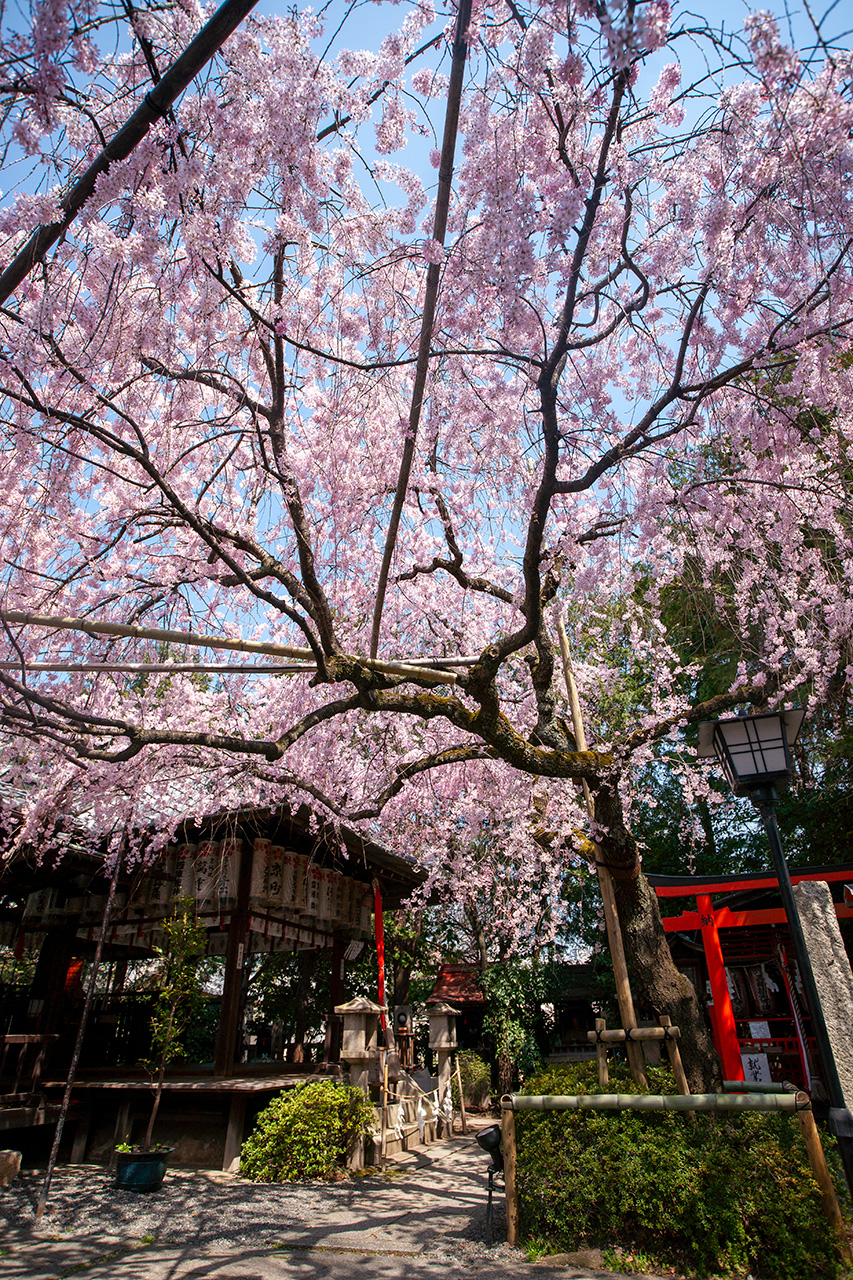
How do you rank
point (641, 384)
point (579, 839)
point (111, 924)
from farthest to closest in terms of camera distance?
point (111, 924) < point (579, 839) < point (641, 384)

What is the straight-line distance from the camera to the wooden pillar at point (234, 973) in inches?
338

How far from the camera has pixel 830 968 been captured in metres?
5.20

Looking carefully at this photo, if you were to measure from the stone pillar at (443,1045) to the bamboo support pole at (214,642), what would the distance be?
7.94m

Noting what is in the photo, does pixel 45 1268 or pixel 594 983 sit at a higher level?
pixel 594 983

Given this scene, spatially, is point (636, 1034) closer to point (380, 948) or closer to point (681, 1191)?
point (681, 1191)

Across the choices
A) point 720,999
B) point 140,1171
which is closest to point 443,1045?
point 720,999

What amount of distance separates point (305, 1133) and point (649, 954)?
450 centimetres

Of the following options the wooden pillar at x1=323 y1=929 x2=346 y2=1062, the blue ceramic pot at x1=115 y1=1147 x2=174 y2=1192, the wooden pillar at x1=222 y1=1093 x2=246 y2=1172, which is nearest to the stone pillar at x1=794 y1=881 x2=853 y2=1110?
the blue ceramic pot at x1=115 y1=1147 x2=174 y2=1192

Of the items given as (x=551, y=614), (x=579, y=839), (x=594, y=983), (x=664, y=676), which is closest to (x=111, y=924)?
(x=579, y=839)

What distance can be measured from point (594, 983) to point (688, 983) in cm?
1288

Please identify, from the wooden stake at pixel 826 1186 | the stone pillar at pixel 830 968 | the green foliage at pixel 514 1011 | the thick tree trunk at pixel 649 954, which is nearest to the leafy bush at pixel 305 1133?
the thick tree trunk at pixel 649 954

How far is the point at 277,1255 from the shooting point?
509cm

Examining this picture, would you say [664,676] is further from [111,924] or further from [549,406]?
[111,924]

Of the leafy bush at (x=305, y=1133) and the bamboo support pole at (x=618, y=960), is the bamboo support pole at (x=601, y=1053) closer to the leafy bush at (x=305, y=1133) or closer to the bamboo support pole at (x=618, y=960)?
the bamboo support pole at (x=618, y=960)
